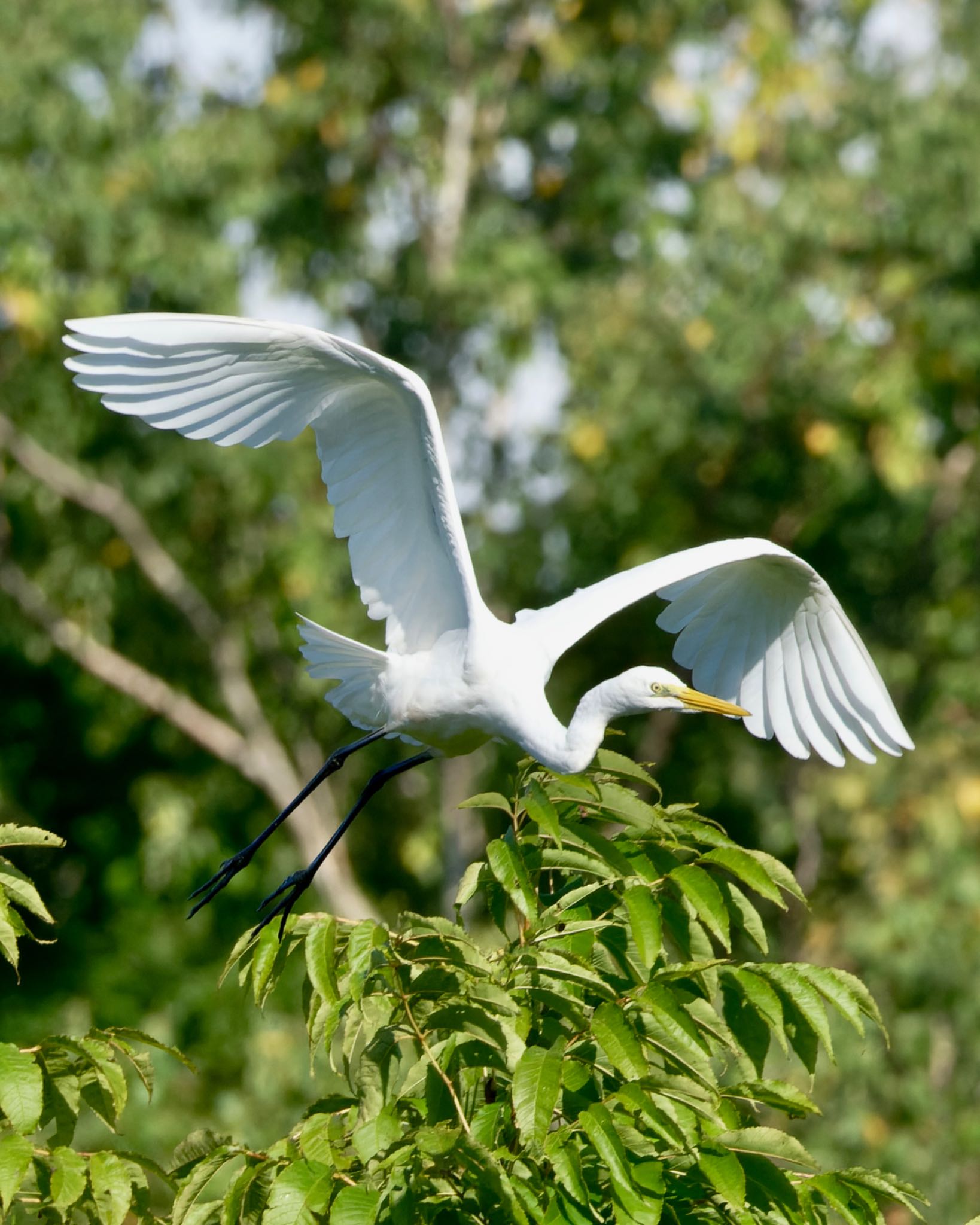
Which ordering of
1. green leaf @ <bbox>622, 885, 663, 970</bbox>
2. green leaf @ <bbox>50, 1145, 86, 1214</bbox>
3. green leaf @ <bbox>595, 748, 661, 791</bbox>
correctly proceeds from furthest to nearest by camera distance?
green leaf @ <bbox>595, 748, 661, 791</bbox>, green leaf @ <bbox>622, 885, 663, 970</bbox>, green leaf @ <bbox>50, 1145, 86, 1214</bbox>

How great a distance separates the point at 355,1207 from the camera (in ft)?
6.42

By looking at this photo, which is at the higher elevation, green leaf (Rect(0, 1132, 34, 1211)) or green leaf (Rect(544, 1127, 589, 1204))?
green leaf (Rect(0, 1132, 34, 1211))

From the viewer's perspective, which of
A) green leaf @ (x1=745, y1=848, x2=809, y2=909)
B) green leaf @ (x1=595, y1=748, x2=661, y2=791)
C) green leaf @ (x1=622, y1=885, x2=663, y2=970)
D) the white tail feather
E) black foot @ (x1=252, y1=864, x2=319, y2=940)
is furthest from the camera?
the white tail feather

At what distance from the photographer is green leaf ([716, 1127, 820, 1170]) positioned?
207 cm

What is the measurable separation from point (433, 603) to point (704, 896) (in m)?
1.63

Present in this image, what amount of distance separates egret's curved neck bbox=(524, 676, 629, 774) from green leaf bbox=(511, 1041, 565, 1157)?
3.79ft

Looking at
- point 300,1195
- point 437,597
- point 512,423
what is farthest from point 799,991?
point 512,423

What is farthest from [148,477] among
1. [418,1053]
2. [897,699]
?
[418,1053]

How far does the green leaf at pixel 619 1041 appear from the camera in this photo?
6.57 ft

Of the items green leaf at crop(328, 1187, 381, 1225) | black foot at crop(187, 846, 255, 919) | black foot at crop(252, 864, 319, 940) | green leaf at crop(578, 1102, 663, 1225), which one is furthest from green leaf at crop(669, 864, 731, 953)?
black foot at crop(187, 846, 255, 919)

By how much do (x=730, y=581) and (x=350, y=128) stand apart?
6.48 meters

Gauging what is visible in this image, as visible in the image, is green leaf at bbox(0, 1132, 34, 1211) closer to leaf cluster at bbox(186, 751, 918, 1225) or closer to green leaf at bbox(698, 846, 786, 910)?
leaf cluster at bbox(186, 751, 918, 1225)

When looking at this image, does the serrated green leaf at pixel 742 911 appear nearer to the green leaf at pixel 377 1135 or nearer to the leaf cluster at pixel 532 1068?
the leaf cluster at pixel 532 1068

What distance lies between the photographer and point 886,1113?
8695 mm
